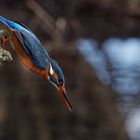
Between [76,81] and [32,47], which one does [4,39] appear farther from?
[76,81]

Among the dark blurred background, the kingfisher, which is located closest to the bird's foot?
the kingfisher

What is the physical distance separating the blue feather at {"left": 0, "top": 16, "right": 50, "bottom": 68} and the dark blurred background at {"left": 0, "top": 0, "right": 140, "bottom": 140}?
3.13 metres

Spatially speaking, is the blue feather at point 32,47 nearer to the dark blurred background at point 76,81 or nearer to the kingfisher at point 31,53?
the kingfisher at point 31,53

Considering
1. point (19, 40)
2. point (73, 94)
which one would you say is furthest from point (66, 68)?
point (19, 40)

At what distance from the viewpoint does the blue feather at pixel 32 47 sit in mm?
589

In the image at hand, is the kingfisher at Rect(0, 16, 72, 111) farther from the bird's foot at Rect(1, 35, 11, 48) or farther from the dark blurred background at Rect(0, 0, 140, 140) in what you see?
the dark blurred background at Rect(0, 0, 140, 140)

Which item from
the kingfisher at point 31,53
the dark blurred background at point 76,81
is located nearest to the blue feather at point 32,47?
the kingfisher at point 31,53

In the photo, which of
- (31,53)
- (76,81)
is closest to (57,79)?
(31,53)

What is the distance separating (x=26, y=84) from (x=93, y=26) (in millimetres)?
704

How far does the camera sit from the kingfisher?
0.58m

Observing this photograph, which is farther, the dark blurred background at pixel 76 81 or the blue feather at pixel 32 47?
the dark blurred background at pixel 76 81

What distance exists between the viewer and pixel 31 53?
1.94 feet

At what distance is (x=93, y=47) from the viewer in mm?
3988

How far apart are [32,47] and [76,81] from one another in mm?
3769
